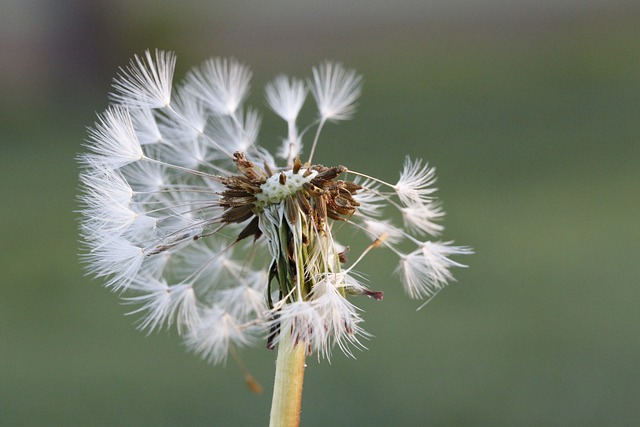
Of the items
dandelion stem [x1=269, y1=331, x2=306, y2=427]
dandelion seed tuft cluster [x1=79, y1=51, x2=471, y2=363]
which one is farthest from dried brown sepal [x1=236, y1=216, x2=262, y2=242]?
dandelion stem [x1=269, y1=331, x2=306, y2=427]

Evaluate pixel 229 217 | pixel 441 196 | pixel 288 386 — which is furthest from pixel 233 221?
pixel 441 196

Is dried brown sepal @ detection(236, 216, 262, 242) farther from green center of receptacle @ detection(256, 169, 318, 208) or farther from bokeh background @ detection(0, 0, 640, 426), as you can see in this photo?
bokeh background @ detection(0, 0, 640, 426)

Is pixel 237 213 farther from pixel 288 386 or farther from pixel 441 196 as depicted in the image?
pixel 441 196

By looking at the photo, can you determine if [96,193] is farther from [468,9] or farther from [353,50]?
[468,9]

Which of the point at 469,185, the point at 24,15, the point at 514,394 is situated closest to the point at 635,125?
the point at 469,185

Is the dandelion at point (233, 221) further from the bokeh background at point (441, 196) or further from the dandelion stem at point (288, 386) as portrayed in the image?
the bokeh background at point (441, 196)

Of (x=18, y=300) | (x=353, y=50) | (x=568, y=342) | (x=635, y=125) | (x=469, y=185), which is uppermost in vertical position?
(x=353, y=50)

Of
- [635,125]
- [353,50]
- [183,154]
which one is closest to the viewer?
[183,154]
